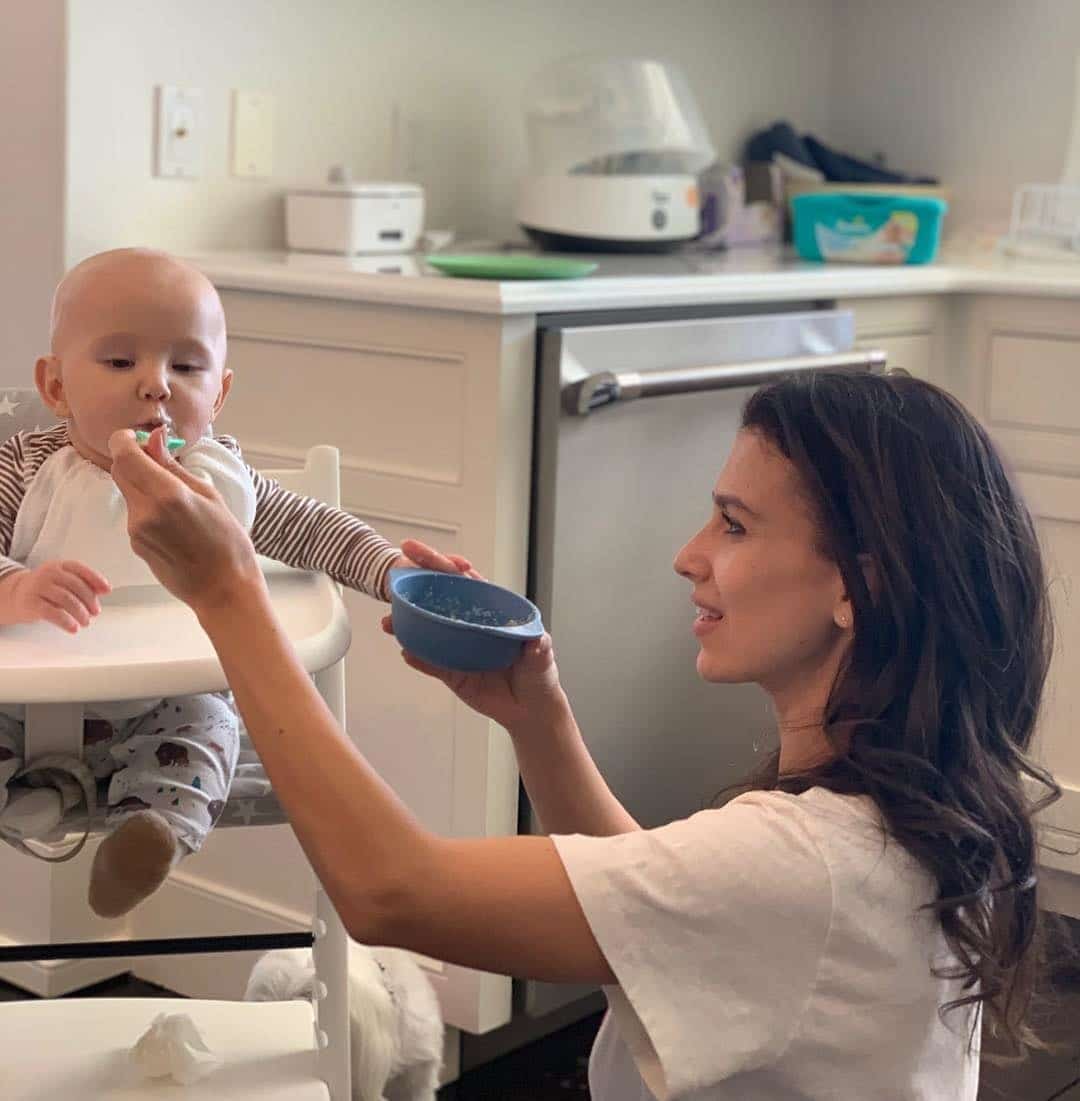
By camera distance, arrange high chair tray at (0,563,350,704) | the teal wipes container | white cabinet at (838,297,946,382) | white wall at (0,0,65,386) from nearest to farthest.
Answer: high chair tray at (0,563,350,704) → white wall at (0,0,65,386) → white cabinet at (838,297,946,382) → the teal wipes container

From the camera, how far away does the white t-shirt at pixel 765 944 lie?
902 mm

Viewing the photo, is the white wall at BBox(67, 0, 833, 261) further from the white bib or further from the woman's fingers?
the woman's fingers

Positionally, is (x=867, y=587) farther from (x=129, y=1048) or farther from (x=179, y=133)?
(x=179, y=133)

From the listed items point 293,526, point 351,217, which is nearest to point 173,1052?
point 293,526

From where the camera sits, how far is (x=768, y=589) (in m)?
1.04

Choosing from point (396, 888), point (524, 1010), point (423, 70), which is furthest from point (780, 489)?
point (423, 70)

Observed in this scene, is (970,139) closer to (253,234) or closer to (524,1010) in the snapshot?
(253,234)

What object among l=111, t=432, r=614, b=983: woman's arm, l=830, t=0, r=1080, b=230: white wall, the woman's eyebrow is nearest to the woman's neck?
the woman's eyebrow

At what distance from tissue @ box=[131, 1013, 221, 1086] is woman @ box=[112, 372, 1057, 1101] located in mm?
618

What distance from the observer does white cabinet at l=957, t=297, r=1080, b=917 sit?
240cm

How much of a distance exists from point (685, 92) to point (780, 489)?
182 centimetres

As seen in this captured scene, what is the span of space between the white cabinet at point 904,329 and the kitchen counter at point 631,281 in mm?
25

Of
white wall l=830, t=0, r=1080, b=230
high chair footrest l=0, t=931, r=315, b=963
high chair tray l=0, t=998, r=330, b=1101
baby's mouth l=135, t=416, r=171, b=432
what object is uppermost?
white wall l=830, t=0, r=1080, b=230

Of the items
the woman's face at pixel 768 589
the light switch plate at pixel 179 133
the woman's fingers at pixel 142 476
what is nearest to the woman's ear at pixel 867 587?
the woman's face at pixel 768 589
